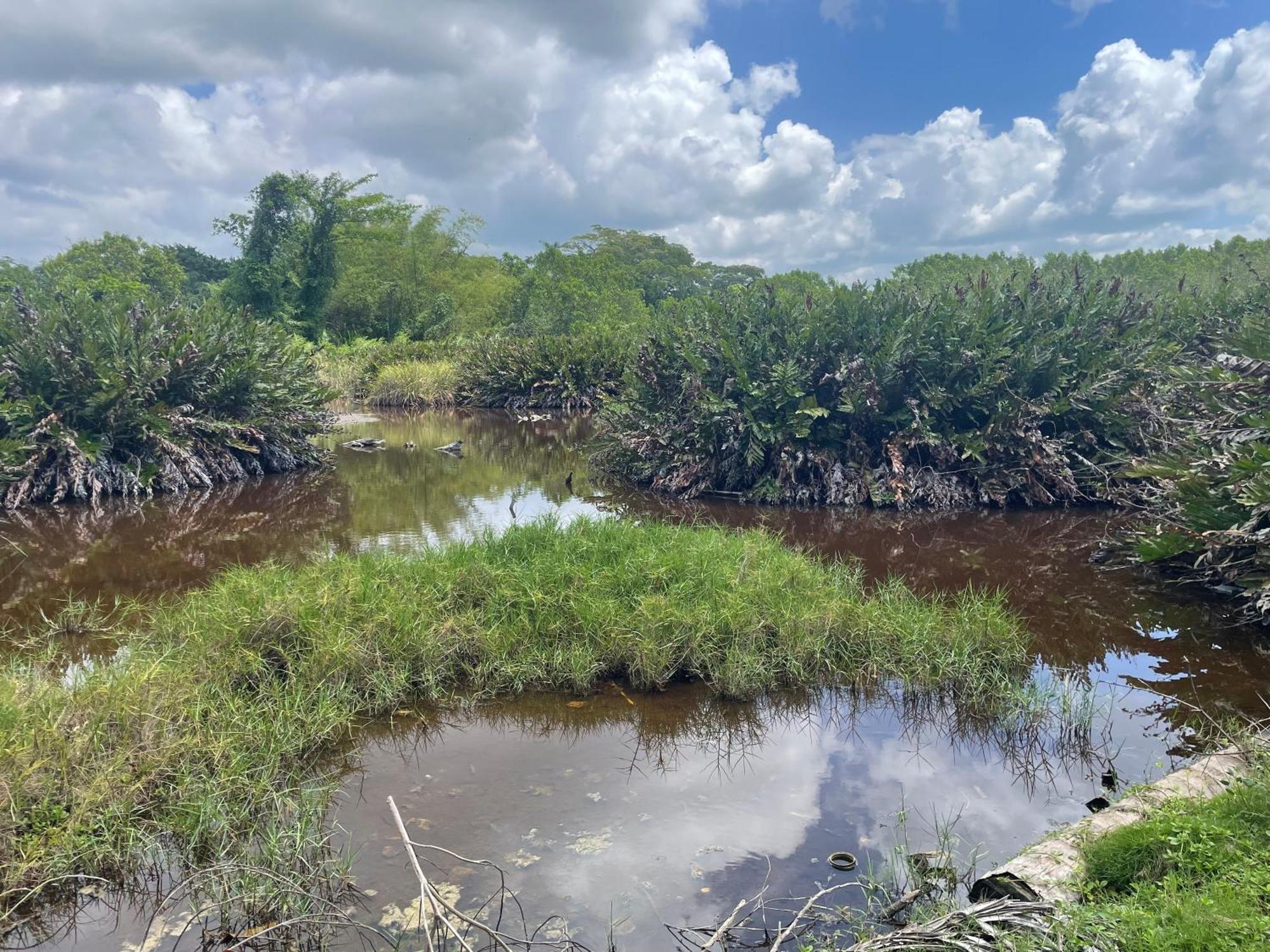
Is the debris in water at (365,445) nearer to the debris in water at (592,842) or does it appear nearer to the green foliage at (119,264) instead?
the debris in water at (592,842)

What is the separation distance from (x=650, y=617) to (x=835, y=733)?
4.65 ft

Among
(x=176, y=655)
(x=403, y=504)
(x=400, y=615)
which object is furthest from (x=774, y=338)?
(x=176, y=655)

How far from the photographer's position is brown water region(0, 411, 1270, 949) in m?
3.45

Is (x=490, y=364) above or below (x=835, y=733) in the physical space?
above

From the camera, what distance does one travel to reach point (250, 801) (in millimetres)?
3789

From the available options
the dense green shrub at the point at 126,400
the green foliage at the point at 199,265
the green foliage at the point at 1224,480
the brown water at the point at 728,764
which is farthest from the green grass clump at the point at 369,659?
the green foliage at the point at 199,265

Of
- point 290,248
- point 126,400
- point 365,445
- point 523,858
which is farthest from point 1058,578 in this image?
point 290,248

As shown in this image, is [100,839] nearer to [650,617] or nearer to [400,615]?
[400,615]

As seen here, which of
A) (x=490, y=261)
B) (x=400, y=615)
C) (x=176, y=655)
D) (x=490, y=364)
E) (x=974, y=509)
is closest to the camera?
(x=176, y=655)

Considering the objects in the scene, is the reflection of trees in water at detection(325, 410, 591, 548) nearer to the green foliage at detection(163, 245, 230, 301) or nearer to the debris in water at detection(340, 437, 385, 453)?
the debris in water at detection(340, 437, 385, 453)

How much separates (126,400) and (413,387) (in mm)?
15902

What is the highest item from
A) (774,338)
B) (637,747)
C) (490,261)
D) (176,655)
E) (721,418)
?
(490,261)

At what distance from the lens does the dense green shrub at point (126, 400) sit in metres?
10.3

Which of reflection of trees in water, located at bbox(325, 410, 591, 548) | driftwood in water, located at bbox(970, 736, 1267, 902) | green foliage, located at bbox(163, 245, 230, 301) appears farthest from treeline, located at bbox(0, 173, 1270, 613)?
green foliage, located at bbox(163, 245, 230, 301)
